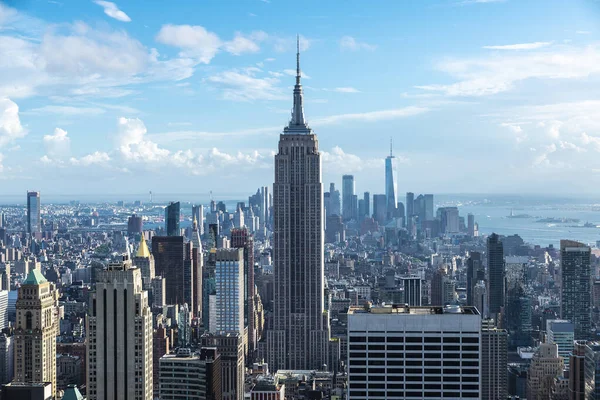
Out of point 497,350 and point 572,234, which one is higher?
point 572,234

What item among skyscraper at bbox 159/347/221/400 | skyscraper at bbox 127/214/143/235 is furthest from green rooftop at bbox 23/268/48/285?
skyscraper at bbox 127/214/143/235

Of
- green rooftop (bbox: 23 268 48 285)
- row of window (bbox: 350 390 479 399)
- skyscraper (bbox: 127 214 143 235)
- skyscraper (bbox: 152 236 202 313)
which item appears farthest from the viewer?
skyscraper (bbox: 127 214 143 235)

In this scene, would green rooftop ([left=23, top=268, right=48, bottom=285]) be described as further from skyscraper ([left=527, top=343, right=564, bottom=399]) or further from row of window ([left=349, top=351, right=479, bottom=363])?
skyscraper ([left=527, top=343, right=564, bottom=399])

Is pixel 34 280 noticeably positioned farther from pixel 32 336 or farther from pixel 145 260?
pixel 145 260

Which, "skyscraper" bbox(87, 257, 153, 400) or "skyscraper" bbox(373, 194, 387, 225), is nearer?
"skyscraper" bbox(87, 257, 153, 400)

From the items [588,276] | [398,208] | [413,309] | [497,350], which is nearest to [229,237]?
[398,208]

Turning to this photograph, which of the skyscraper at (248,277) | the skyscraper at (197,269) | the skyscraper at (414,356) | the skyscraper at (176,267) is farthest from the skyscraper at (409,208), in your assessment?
the skyscraper at (414,356)

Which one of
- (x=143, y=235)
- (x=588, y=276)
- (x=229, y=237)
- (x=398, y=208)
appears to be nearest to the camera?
(x=588, y=276)

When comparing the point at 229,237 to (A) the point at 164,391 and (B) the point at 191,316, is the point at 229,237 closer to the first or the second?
(B) the point at 191,316
